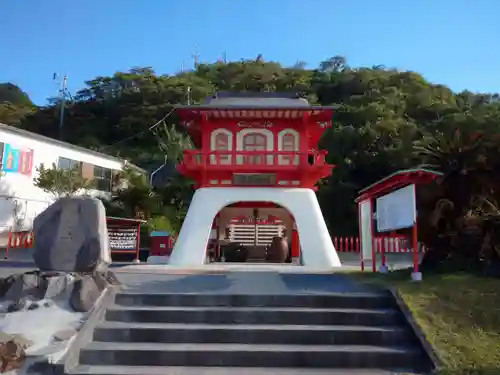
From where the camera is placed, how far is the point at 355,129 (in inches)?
1330

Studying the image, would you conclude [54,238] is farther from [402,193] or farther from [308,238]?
[308,238]

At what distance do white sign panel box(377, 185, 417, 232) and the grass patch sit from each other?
1.32 m

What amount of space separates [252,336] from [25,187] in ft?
76.3

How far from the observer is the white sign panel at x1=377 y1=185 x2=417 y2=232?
9273 millimetres

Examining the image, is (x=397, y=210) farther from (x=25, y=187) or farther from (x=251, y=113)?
(x=25, y=187)

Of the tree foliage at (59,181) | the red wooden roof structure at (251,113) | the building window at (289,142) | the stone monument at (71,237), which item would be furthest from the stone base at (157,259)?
the stone monument at (71,237)

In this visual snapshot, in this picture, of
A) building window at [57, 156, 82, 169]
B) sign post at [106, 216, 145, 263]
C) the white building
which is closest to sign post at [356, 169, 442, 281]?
sign post at [106, 216, 145, 263]

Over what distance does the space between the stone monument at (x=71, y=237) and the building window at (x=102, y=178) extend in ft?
77.3

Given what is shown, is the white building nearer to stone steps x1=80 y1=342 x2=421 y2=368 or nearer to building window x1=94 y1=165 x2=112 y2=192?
building window x1=94 y1=165 x2=112 y2=192

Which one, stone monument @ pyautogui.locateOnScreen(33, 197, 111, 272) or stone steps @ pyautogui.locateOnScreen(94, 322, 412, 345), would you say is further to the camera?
stone monument @ pyautogui.locateOnScreen(33, 197, 111, 272)

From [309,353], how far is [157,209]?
75.1 ft

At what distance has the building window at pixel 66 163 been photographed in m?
28.2

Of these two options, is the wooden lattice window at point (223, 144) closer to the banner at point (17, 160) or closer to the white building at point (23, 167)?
the white building at point (23, 167)

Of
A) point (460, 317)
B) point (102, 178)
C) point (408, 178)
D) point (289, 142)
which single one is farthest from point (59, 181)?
point (460, 317)
